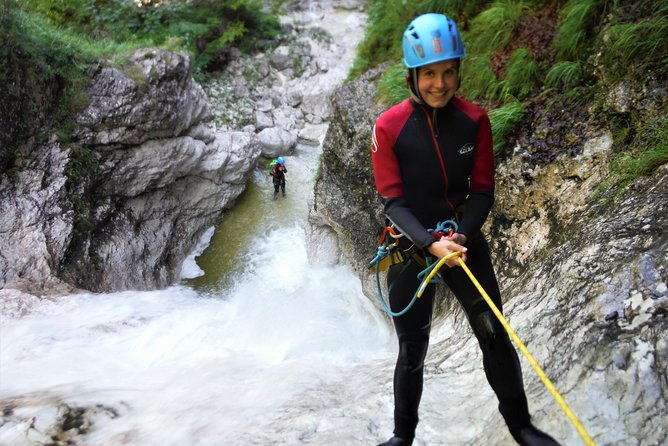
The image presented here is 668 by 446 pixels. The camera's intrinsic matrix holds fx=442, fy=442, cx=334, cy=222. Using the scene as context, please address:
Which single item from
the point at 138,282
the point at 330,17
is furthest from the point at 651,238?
the point at 330,17

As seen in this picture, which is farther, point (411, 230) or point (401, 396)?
point (401, 396)

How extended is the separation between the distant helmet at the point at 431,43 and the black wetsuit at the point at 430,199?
0.27 metres

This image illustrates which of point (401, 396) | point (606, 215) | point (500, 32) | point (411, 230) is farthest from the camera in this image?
point (500, 32)

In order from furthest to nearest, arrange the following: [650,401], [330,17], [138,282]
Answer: [330,17], [138,282], [650,401]

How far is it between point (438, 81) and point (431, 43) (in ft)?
0.60

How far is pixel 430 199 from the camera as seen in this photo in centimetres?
244

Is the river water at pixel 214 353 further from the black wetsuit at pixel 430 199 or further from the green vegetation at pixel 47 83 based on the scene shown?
the green vegetation at pixel 47 83

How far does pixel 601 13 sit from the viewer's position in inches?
176

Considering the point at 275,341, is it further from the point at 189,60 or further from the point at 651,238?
the point at 189,60

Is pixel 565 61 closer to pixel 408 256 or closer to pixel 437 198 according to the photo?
pixel 437 198

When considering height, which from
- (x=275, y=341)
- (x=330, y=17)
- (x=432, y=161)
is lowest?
(x=275, y=341)

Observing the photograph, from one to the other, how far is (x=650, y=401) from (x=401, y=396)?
118 cm

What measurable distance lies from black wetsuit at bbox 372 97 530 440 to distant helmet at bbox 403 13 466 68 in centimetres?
27

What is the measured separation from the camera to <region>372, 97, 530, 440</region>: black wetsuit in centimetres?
229
